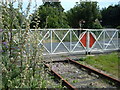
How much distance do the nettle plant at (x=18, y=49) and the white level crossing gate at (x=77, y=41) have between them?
324 centimetres

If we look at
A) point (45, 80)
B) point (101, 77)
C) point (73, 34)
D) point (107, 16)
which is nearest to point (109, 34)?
point (73, 34)

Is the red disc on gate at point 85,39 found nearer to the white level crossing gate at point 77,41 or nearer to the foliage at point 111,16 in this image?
the white level crossing gate at point 77,41

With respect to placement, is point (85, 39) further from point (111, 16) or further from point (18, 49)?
point (111, 16)

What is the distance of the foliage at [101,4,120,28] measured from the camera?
27.8 metres

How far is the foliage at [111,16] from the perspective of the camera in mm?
27781

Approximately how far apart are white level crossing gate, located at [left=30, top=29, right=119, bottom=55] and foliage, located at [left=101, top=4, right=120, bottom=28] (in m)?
21.7

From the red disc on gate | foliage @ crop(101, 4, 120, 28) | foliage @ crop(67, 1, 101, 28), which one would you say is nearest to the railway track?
the red disc on gate

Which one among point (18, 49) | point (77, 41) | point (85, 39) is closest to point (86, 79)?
point (18, 49)

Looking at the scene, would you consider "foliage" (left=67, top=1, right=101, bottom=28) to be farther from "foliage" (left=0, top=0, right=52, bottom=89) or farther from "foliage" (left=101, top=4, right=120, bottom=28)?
"foliage" (left=0, top=0, right=52, bottom=89)

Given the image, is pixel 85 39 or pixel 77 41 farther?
pixel 85 39

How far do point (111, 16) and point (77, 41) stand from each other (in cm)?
2586

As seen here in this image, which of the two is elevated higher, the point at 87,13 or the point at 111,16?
the point at 111,16

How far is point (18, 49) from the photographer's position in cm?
170

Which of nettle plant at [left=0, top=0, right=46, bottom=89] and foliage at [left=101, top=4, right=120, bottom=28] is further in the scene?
foliage at [left=101, top=4, right=120, bottom=28]
